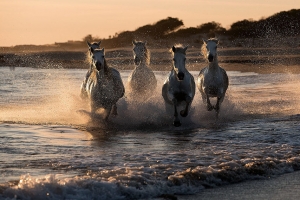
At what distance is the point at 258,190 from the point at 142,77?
353 inches

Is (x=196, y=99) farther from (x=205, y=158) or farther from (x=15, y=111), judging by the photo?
(x=205, y=158)

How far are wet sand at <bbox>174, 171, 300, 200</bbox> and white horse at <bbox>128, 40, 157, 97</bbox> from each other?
8.03 m

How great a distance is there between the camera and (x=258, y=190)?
26.5ft

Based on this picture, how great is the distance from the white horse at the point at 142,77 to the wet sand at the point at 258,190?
8.03m

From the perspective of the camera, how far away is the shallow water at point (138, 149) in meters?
7.83

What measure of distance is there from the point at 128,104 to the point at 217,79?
197 cm

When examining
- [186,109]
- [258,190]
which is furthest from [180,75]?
[258,190]

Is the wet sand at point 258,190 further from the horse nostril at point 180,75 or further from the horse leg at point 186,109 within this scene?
the horse leg at point 186,109

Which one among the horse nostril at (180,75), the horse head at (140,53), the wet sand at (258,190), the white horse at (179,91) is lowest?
the wet sand at (258,190)

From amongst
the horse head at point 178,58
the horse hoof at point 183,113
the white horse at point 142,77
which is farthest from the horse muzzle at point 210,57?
the white horse at point 142,77

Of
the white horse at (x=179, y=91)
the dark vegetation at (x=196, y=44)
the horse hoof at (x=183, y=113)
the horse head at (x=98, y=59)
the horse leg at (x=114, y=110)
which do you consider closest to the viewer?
the horse head at (x=98, y=59)

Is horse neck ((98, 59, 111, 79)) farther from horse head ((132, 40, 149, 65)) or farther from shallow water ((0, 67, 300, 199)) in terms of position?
horse head ((132, 40, 149, 65))

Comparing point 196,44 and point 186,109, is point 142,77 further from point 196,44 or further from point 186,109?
point 196,44

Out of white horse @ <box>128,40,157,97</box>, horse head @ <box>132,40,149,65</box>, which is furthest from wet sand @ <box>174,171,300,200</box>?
horse head @ <box>132,40,149,65</box>
